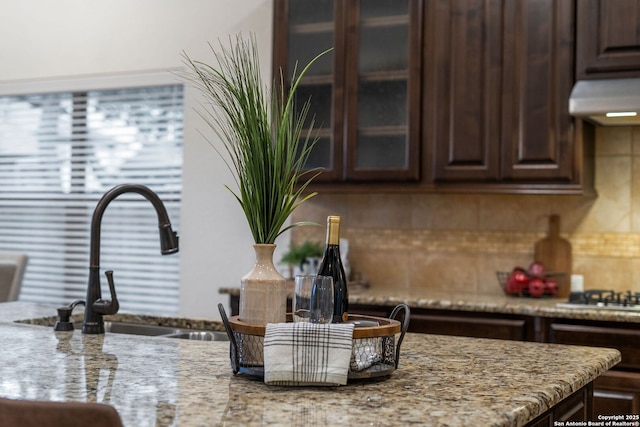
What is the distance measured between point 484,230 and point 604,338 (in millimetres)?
951

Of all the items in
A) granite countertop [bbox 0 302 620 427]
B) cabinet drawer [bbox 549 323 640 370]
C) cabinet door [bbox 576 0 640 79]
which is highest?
cabinet door [bbox 576 0 640 79]

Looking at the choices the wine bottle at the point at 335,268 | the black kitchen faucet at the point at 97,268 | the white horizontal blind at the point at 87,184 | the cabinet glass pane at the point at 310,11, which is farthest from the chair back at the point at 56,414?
the white horizontal blind at the point at 87,184

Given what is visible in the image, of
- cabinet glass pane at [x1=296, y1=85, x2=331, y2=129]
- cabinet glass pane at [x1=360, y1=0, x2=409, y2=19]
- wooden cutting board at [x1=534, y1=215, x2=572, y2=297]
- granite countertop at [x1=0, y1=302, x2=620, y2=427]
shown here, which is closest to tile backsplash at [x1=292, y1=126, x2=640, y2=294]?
wooden cutting board at [x1=534, y1=215, x2=572, y2=297]

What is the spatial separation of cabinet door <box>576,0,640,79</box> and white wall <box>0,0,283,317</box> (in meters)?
1.63

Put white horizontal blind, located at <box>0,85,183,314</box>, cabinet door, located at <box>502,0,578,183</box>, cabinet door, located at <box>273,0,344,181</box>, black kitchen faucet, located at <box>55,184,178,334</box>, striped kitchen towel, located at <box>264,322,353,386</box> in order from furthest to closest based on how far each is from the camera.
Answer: white horizontal blind, located at <box>0,85,183,314</box>
cabinet door, located at <box>273,0,344,181</box>
cabinet door, located at <box>502,0,578,183</box>
black kitchen faucet, located at <box>55,184,178,334</box>
striped kitchen towel, located at <box>264,322,353,386</box>

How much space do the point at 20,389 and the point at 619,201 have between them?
284 centimetres

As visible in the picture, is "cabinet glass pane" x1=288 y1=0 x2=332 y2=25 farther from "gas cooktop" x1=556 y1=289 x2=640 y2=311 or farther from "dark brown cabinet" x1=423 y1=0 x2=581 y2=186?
"gas cooktop" x1=556 y1=289 x2=640 y2=311

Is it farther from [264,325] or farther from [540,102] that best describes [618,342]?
[264,325]

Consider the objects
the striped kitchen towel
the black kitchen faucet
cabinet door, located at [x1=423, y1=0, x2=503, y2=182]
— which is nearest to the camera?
the striped kitchen towel

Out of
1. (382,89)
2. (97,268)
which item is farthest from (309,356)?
(382,89)

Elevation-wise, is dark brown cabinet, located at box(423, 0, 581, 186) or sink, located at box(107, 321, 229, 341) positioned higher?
dark brown cabinet, located at box(423, 0, 581, 186)

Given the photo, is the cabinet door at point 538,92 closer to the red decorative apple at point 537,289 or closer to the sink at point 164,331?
the red decorative apple at point 537,289

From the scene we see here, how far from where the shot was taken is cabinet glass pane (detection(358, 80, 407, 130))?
356cm

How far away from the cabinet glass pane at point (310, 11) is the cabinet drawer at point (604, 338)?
69.6 inches
